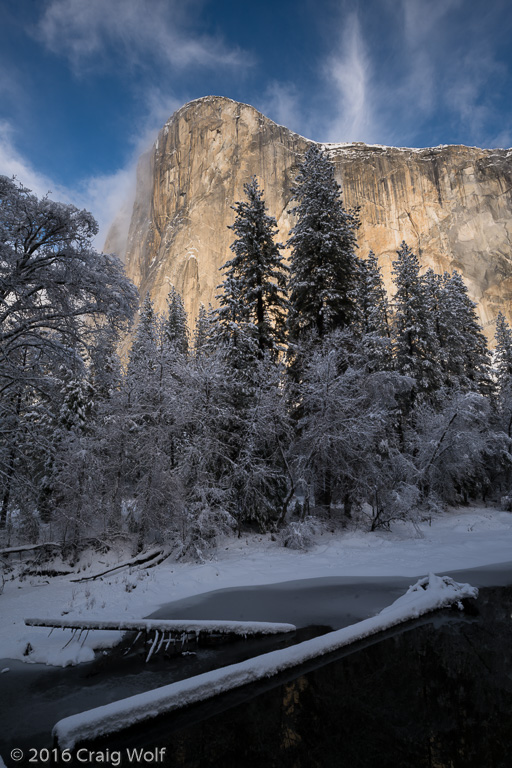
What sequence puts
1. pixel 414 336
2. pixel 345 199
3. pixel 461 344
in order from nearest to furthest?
pixel 414 336, pixel 461 344, pixel 345 199

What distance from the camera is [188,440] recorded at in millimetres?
14156

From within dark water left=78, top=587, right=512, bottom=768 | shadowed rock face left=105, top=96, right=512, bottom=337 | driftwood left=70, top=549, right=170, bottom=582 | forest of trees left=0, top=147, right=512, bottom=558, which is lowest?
dark water left=78, top=587, right=512, bottom=768

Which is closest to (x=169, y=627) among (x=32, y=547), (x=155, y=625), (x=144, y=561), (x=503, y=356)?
(x=155, y=625)

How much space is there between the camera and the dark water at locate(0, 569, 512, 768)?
3.49 metres

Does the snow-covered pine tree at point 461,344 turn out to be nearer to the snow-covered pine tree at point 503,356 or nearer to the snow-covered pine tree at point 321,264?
the snow-covered pine tree at point 503,356

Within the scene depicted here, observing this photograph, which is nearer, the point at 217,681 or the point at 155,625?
the point at 217,681

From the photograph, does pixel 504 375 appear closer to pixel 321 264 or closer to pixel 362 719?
pixel 321 264

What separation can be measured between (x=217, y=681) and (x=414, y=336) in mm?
22456

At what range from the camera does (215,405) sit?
582 inches

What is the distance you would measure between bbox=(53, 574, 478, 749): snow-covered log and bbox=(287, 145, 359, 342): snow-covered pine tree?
12120 mm

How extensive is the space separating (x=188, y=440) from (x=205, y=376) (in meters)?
2.54

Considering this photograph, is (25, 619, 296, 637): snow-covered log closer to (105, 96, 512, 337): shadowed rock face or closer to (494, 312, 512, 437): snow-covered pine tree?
(494, 312, 512, 437): snow-covered pine tree

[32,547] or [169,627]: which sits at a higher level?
[32,547]

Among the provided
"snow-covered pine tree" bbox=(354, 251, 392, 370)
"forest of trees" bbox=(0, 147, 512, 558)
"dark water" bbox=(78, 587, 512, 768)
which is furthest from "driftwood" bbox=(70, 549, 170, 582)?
"snow-covered pine tree" bbox=(354, 251, 392, 370)
